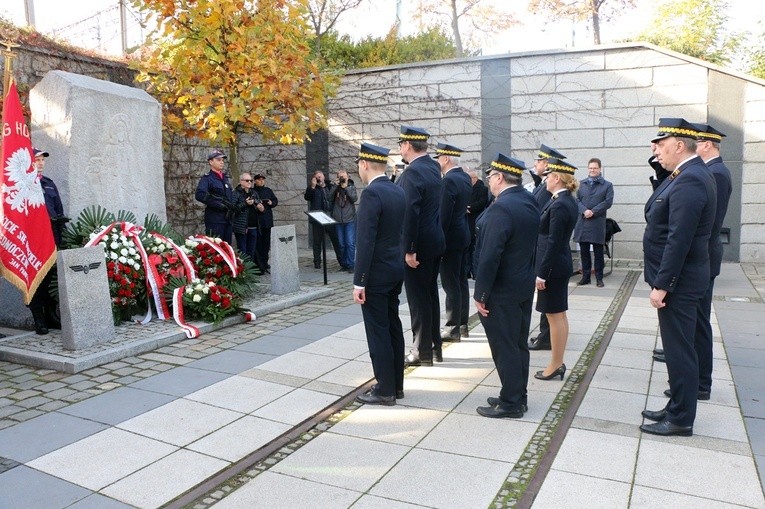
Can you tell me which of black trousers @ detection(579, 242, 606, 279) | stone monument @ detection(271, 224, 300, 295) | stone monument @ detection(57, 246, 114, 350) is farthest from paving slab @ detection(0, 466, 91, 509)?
black trousers @ detection(579, 242, 606, 279)

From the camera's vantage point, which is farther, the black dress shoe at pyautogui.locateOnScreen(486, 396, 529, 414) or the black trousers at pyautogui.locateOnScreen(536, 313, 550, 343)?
the black trousers at pyautogui.locateOnScreen(536, 313, 550, 343)

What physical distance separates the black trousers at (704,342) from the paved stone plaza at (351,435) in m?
0.17

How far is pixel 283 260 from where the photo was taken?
8719 millimetres

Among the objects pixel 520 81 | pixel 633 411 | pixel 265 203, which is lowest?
pixel 633 411

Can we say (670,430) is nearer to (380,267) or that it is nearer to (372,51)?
(380,267)

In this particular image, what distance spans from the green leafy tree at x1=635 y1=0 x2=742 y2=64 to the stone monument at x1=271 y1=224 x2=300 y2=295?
20015 millimetres

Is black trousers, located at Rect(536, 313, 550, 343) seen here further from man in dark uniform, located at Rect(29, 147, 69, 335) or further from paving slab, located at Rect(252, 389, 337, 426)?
man in dark uniform, located at Rect(29, 147, 69, 335)

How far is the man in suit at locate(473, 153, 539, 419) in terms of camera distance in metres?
4.17

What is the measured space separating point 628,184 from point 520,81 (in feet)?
9.66

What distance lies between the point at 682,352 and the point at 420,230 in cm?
230

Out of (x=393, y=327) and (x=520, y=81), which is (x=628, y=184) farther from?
(x=393, y=327)

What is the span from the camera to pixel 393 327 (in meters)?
4.69

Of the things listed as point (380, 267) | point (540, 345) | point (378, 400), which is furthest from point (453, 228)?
point (378, 400)

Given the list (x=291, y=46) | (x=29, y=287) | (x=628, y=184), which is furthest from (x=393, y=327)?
(x=628, y=184)
